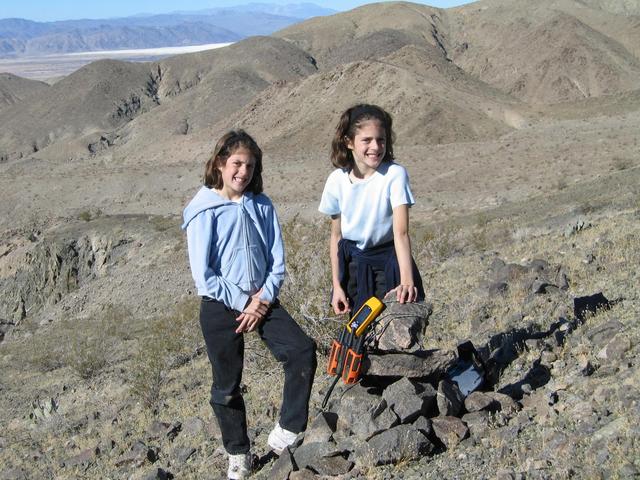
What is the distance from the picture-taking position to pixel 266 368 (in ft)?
25.7

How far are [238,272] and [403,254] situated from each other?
0.91m

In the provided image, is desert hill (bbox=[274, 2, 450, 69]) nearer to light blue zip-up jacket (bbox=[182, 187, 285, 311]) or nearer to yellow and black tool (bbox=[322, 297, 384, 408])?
light blue zip-up jacket (bbox=[182, 187, 285, 311])

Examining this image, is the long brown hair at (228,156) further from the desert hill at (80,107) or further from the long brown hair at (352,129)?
the desert hill at (80,107)

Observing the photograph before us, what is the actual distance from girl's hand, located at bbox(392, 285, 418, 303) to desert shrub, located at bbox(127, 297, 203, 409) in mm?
4887

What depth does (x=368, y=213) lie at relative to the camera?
13.5 ft

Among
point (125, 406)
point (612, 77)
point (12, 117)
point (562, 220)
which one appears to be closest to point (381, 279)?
point (125, 406)

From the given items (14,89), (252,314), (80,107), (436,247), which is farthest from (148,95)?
(252,314)

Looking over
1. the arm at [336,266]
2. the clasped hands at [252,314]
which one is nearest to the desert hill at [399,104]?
the arm at [336,266]

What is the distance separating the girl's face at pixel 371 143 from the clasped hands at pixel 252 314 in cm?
96

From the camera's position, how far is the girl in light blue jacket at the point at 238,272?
3.97 metres

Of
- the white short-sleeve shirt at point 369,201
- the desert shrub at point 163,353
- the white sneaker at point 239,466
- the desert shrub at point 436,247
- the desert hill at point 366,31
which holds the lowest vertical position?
the desert shrub at point 163,353

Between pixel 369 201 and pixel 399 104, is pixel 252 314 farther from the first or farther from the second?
pixel 399 104

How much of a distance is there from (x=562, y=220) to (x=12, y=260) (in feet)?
49.3

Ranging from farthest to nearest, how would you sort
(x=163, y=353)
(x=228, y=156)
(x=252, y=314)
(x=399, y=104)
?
(x=399, y=104), (x=163, y=353), (x=228, y=156), (x=252, y=314)
